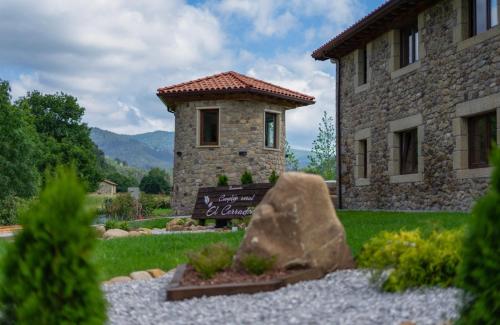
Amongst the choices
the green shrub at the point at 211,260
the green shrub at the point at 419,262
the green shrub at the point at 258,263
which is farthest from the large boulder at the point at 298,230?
the green shrub at the point at 419,262

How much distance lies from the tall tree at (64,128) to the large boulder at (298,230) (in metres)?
38.5

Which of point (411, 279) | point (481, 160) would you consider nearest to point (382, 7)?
point (481, 160)

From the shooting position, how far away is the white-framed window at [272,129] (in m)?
25.5

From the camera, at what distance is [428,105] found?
629 inches

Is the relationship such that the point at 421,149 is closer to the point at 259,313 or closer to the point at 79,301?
the point at 259,313

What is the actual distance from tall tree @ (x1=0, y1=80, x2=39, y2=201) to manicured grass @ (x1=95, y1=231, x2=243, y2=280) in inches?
870

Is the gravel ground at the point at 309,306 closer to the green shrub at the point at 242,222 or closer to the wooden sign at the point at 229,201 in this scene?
the green shrub at the point at 242,222

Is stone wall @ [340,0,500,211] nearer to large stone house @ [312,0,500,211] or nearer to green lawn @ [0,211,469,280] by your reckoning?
large stone house @ [312,0,500,211]

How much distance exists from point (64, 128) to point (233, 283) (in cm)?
4197

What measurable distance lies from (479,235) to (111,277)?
5.54 meters

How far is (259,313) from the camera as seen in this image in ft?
18.0

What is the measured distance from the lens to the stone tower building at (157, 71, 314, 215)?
24234mm

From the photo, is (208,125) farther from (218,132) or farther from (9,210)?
(9,210)

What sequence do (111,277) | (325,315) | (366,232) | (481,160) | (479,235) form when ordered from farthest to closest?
(481,160), (366,232), (111,277), (325,315), (479,235)
